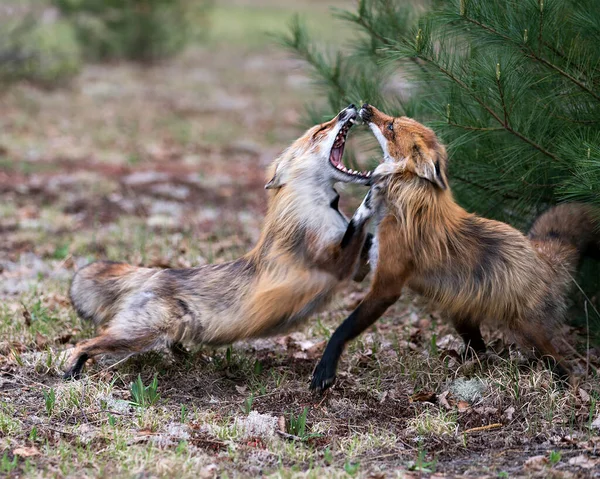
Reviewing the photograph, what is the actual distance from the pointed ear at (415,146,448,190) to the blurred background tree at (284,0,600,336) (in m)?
0.36

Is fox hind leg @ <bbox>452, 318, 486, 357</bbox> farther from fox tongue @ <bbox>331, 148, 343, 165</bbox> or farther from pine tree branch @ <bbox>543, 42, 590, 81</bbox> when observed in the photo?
pine tree branch @ <bbox>543, 42, 590, 81</bbox>

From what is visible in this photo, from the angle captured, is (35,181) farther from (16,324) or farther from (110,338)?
(110,338)

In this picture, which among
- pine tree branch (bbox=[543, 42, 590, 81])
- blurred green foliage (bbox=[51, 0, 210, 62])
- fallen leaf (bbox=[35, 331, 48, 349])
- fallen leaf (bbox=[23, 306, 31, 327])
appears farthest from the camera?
blurred green foliage (bbox=[51, 0, 210, 62])

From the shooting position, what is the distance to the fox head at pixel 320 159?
222 inches

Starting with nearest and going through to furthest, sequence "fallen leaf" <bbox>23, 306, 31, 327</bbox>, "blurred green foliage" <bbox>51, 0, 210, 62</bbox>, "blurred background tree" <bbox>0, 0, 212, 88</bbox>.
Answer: "fallen leaf" <bbox>23, 306, 31, 327</bbox>
"blurred background tree" <bbox>0, 0, 212, 88</bbox>
"blurred green foliage" <bbox>51, 0, 210, 62</bbox>

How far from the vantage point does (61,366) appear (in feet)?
18.2

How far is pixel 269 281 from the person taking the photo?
17.7 feet

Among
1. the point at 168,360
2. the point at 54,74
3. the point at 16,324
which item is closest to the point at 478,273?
the point at 168,360

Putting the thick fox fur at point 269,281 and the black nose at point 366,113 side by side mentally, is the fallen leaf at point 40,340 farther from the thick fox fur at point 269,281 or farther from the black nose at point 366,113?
the black nose at point 366,113

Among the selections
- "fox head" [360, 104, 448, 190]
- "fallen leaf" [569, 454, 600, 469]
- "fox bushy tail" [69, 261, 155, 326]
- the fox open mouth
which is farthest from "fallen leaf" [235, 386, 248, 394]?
"fallen leaf" [569, 454, 600, 469]

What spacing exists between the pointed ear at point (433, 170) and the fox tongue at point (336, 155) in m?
0.78

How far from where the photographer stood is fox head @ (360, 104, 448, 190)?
516cm

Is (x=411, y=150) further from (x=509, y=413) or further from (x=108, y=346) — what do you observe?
(x=108, y=346)

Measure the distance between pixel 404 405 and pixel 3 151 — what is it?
10.2 metres
